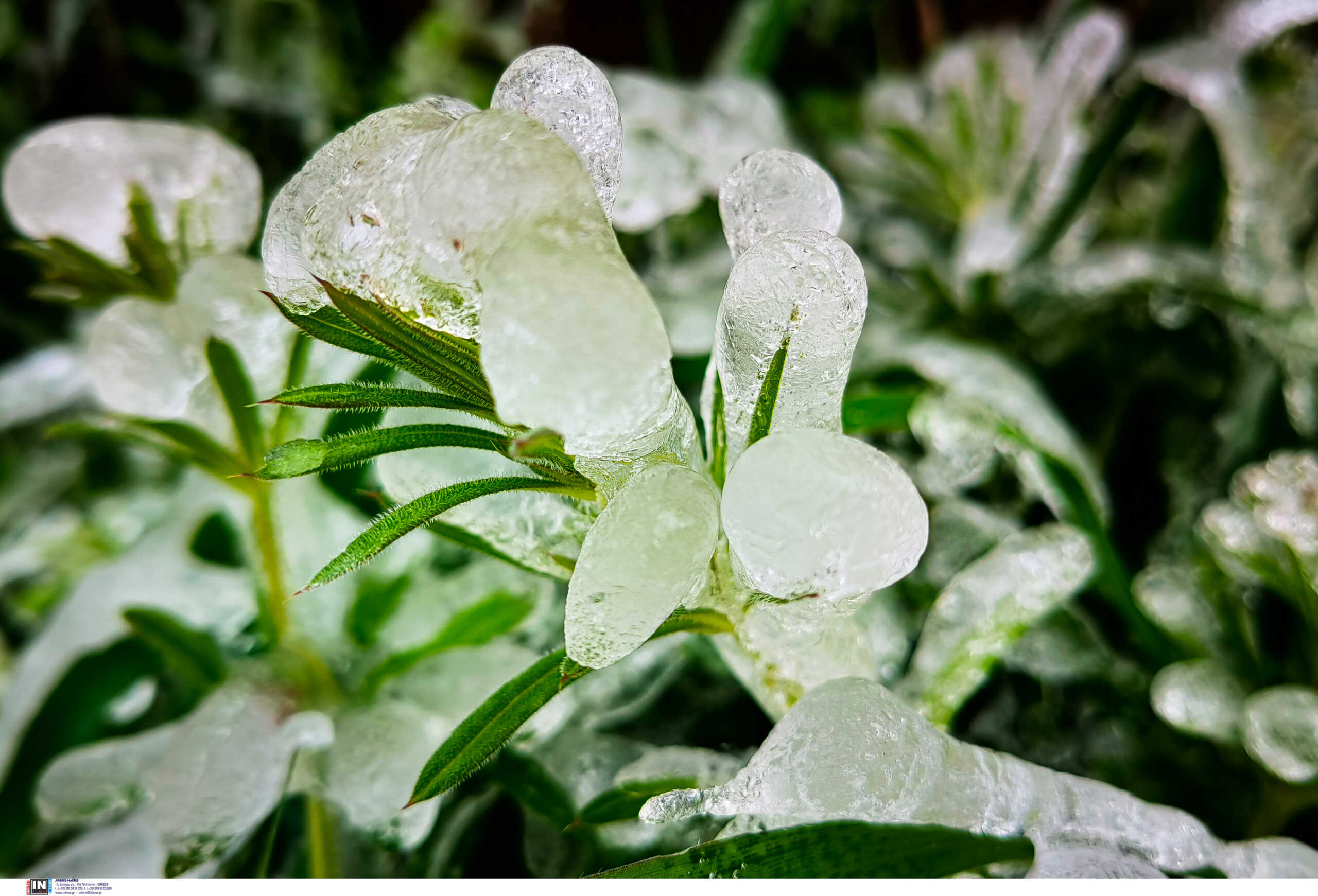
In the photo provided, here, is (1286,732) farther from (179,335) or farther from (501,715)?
(179,335)

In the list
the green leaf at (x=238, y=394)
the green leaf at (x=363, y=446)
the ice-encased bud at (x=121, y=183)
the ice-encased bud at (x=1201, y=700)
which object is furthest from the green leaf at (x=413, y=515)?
the ice-encased bud at (x=1201, y=700)

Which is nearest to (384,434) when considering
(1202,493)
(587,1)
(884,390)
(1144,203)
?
(884,390)

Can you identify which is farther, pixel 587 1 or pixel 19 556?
pixel 587 1

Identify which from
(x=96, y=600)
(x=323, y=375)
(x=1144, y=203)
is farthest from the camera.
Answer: (x=1144, y=203)

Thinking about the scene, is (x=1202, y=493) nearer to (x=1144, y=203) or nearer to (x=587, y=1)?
(x=1144, y=203)

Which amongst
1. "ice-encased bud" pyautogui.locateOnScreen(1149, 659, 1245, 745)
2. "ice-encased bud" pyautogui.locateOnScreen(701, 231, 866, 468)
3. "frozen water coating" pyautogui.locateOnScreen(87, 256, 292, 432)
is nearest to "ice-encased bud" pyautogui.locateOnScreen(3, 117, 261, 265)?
"frozen water coating" pyautogui.locateOnScreen(87, 256, 292, 432)

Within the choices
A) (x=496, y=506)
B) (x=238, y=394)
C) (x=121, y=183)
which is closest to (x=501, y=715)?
(x=496, y=506)
